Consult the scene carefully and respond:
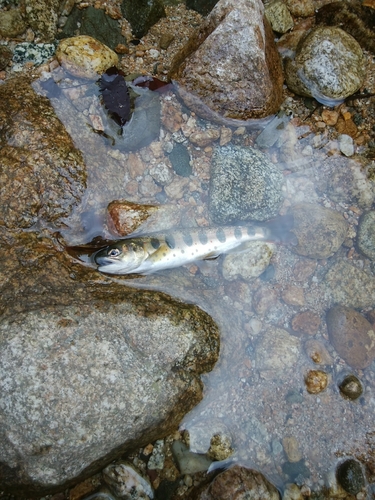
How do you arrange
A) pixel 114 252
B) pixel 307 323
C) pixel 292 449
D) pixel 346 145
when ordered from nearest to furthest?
1. pixel 114 252
2. pixel 292 449
3. pixel 307 323
4. pixel 346 145

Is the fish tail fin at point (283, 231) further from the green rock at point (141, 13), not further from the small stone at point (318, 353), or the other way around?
the green rock at point (141, 13)

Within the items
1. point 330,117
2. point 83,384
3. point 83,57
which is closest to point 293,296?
point 330,117

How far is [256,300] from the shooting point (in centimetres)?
Result: 520

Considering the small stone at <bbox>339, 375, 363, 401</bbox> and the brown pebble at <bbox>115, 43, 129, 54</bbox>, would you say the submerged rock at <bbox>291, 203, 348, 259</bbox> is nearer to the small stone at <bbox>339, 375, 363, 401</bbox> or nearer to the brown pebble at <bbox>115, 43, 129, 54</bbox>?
the small stone at <bbox>339, 375, 363, 401</bbox>

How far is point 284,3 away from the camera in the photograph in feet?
18.6

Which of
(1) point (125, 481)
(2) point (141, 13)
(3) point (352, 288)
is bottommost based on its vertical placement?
(1) point (125, 481)

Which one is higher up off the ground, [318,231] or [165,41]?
[165,41]

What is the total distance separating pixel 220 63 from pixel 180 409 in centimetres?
463

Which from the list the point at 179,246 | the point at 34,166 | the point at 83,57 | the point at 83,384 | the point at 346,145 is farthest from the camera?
the point at 346,145

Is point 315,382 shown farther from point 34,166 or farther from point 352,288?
point 34,166

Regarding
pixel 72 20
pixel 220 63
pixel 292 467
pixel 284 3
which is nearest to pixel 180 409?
pixel 292 467

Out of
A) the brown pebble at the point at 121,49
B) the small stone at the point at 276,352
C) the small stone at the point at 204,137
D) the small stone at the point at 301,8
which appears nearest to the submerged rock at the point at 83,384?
the small stone at the point at 276,352

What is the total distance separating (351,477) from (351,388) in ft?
3.41

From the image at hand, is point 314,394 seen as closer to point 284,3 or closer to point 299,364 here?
point 299,364
